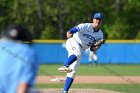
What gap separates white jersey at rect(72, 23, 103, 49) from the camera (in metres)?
11.2

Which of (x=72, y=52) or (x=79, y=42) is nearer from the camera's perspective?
(x=72, y=52)

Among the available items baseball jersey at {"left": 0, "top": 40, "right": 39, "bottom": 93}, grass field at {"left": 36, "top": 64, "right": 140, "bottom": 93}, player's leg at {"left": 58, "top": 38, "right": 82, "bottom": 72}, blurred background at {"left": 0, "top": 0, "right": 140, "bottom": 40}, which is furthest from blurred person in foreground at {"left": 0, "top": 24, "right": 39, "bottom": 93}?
blurred background at {"left": 0, "top": 0, "right": 140, "bottom": 40}

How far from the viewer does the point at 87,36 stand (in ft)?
37.1

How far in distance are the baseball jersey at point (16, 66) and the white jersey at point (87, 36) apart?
6691 millimetres

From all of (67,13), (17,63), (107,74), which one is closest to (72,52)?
(17,63)

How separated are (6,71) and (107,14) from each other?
38893 millimetres

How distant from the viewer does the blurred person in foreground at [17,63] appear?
4.38 meters

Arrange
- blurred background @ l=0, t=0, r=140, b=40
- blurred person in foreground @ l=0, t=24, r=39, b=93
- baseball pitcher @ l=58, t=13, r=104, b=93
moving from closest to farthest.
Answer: blurred person in foreground @ l=0, t=24, r=39, b=93 → baseball pitcher @ l=58, t=13, r=104, b=93 → blurred background @ l=0, t=0, r=140, b=40

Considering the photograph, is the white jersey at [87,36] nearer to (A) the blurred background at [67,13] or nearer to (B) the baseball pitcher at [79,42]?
(B) the baseball pitcher at [79,42]

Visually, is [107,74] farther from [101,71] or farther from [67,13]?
[67,13]

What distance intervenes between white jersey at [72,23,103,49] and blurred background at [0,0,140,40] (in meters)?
26.3

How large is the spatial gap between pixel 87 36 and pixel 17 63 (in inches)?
272

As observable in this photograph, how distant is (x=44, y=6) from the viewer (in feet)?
150

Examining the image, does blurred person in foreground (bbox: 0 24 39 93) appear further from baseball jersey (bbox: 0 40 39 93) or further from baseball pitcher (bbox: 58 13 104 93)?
baseball pitcher (bbox: 58 13 104 93)
